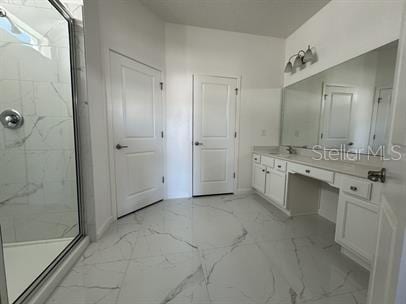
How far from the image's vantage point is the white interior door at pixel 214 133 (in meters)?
2.90

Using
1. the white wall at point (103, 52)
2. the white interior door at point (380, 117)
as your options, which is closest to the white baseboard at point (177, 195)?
the white wall at point (103, 52)

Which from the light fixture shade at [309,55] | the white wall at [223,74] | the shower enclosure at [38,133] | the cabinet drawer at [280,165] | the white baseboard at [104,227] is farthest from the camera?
the white wall at [223,74]

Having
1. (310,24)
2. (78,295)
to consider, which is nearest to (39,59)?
(78,295)

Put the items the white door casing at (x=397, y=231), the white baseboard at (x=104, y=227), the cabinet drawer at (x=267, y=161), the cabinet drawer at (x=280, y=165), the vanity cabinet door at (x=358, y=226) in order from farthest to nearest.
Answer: the cabinet drawer at (x=267, y=161) → the cabinet drawer at (x=280, y=165) → the white baseboard at (x=104, y=227) → the vanity cabinet door at (x=358, y=226) → the white door casing at (x=397, y=231)

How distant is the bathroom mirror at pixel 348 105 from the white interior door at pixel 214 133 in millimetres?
1022

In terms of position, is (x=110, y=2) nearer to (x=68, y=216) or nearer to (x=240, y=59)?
(x=240, y=59)

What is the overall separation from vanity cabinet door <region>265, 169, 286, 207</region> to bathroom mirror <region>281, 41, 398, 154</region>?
2.09 feet

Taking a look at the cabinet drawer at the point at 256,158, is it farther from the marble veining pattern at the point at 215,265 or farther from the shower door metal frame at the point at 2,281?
the shower door metal frame at the point at 2,281

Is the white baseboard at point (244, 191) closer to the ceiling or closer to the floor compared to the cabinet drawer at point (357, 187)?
closer to the floor

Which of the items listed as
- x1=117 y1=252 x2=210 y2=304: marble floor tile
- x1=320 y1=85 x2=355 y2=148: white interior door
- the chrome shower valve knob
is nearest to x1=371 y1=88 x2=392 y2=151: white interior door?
x1=320 y1=85 x2=355 y2=148: white interior door

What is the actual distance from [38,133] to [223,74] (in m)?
2.48

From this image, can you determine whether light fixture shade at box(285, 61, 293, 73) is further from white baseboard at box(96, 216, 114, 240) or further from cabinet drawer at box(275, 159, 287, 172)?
white baseboard at box(96, 216, 114, 240)

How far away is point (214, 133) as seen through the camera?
3004mm

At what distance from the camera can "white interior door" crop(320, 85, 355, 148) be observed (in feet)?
6.70
